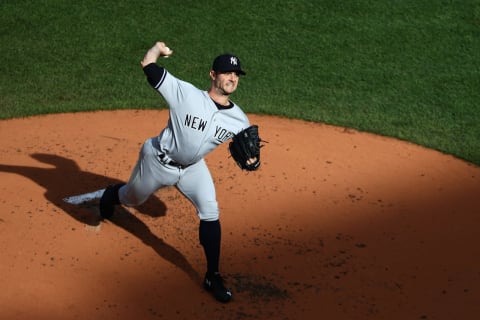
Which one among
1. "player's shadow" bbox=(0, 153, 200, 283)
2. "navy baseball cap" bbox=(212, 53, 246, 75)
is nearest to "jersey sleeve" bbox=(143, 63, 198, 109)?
"navy baseball cap" bbox=(212, 53, 246, 75)

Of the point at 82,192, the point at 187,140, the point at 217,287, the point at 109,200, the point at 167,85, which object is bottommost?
the point at 82,192

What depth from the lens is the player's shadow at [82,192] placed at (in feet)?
21.8

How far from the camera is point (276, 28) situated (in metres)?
12.0

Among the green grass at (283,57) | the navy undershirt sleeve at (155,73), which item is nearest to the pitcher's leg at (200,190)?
the navy undershirt sleeve at (155,73)

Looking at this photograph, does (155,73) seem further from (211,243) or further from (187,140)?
(211,243)

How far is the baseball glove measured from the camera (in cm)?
580

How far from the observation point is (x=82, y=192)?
7.46 meters

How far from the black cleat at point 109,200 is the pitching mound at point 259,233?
157 millimetres

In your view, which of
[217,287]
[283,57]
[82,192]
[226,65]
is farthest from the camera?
[283,57]

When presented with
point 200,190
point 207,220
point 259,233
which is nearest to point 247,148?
point 200,190

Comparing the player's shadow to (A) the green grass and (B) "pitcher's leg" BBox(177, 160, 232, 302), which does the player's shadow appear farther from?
(A) the green grass

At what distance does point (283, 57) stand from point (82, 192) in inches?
187

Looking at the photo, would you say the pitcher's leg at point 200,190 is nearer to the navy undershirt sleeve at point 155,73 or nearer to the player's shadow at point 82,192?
the player's shadow at point 82,192

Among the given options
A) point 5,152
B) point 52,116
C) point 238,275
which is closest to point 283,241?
point 238,275
